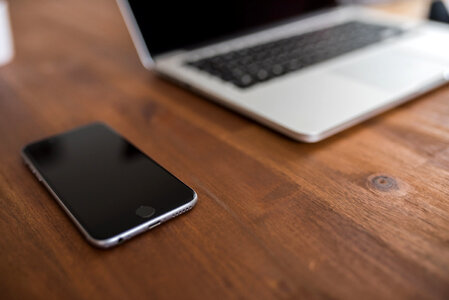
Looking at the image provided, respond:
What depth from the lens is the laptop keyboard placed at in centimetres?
57

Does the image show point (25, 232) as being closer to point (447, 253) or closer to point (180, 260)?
point (180, 260)

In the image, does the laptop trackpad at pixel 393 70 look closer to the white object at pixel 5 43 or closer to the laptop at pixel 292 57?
the laptop at pixel 292 57

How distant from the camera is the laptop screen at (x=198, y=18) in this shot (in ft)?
2.02

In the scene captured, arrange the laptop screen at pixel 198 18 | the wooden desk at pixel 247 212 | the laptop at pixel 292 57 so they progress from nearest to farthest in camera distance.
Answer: the wooden desk at pixel 247 212 → the laptop at pixel 292 57 → the laptop screen at pixel 198 18

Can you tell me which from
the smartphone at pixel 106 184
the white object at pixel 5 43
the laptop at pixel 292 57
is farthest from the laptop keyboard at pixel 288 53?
the white object at pixel 5 43

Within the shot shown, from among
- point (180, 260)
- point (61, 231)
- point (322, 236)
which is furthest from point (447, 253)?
point (61, 231)

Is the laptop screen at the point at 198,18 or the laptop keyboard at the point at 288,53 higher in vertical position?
the laptop screen at the point at 198,18

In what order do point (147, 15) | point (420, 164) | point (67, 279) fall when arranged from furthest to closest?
point (147, 15)
point (420, 164)
point (67, 279)

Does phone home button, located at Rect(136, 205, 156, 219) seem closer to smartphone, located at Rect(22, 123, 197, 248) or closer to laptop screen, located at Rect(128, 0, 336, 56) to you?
smartphone, located at Rect(22, 123, 197, 248)

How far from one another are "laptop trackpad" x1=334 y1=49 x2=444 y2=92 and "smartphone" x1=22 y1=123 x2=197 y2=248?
319mm

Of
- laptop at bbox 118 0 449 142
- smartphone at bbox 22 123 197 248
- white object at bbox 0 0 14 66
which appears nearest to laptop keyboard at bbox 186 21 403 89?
laptop at bbox 118 0 449 142

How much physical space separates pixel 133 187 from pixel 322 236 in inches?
6.8

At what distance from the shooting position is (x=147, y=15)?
61 cm

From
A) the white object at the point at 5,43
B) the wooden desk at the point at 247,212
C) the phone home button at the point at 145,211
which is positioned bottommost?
the wooden desk at the point at 247,212
